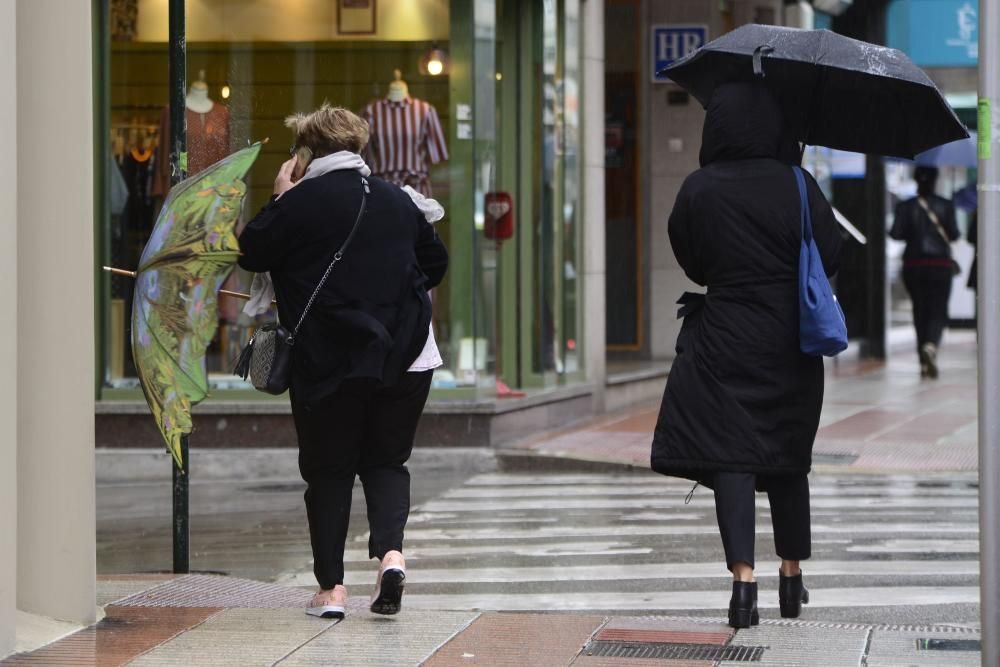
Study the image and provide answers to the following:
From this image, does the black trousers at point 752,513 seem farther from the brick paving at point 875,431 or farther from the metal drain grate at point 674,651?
the brick paving at point 875,431

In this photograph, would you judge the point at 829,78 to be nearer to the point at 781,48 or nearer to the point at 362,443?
the point at 781,48

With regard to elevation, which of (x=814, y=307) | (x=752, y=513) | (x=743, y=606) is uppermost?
(x=814, y=307)

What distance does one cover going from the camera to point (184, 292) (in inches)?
242

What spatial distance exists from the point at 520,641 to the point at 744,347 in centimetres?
123

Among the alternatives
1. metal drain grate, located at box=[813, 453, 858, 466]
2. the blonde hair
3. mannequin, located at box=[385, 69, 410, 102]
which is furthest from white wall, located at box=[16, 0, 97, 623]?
mannequin, located at box=[385, 69, 410, 102]

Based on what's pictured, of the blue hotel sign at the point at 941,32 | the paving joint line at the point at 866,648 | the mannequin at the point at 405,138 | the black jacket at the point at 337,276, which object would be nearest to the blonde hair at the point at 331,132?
the black jacket at the point at 337,276

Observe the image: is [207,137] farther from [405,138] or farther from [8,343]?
[405,138]

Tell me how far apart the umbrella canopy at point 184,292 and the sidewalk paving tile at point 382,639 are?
936 mm

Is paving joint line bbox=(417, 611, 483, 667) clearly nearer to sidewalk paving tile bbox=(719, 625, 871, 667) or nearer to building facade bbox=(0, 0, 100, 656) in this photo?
sidewalk paving tile bbox=(719, 625, 871, 667)

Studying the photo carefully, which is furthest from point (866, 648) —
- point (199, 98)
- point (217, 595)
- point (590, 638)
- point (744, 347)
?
point (199, 98)

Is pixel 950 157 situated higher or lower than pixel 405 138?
higher

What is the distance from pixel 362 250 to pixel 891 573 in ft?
10.3

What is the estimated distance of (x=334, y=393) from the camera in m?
5.96

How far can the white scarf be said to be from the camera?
19.9ft
